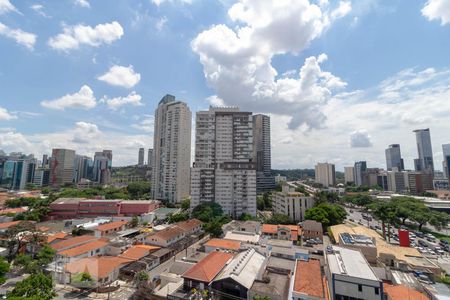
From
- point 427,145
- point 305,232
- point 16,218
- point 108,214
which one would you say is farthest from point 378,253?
point 427,145

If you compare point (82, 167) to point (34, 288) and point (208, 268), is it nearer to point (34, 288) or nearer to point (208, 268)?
point (34, 288)

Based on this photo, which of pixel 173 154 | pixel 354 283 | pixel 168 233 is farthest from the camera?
pixel 173 154

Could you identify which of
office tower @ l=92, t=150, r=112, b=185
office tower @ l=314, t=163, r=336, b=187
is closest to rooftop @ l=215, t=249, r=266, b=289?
office tower @ l=92, t=150, r=112, b=185

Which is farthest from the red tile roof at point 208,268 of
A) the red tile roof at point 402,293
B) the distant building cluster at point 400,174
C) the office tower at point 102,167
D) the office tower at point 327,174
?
the office tower at point 327,174

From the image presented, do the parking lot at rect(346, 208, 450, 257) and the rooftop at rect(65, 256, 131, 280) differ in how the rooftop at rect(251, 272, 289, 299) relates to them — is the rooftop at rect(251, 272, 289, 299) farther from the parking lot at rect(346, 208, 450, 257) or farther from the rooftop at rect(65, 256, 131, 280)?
the parking lot at rect(346, 208, 450, 257)

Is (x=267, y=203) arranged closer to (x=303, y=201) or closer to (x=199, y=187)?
(x=303, y=201)

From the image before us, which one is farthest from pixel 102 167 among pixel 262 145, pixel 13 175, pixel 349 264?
pixel 349 264

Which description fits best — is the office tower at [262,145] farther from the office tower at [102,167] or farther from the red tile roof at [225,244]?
the office tower at [102,167]
